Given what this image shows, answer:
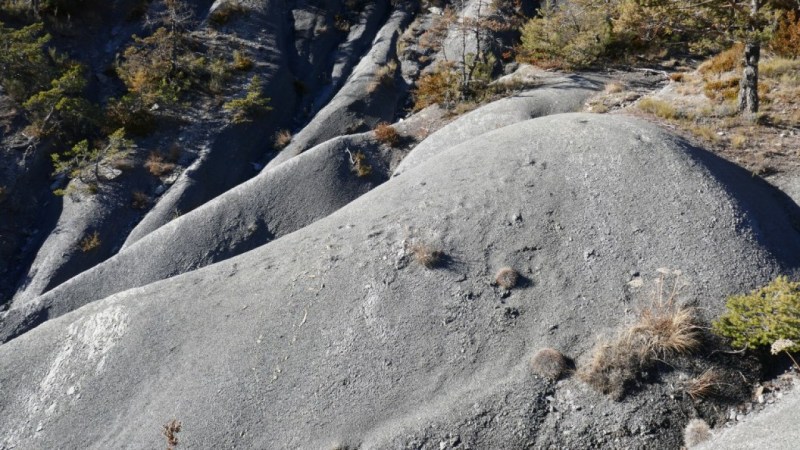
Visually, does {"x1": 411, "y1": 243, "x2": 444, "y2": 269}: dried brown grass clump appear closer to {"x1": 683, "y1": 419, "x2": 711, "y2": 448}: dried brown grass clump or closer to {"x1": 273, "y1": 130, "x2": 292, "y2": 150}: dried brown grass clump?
{"x1": 683, "y1": 419, "x2": 711, "y2": 448}: dried brown grass clump

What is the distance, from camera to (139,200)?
66.9 feet

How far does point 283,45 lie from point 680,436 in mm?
28895

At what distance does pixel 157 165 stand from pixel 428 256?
15.3m

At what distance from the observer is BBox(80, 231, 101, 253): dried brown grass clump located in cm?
1855

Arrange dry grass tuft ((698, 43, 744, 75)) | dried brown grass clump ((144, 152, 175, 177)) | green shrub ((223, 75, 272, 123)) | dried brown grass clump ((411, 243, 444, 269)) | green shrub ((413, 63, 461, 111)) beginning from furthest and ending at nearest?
green shrub ((223, 75, 272, 123)) < green shrub ((413, 63, 461, 111)) < dried brown grass clump ((144, 152, 175, 177)) < dry grass tuft ((698, 43, 744, 75)) < dried brown grass clump ((411, 243, 444, 269))

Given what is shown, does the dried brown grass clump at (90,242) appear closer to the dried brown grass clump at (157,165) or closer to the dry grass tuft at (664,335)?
the dried brown grass clump at (157,165)

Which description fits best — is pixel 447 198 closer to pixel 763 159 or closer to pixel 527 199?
pixel 527 199

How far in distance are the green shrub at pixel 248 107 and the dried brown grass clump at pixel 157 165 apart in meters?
3.98

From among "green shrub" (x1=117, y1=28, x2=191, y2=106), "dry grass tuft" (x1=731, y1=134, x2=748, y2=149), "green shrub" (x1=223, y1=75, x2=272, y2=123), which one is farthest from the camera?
"green shrub" (x1=223, y1=75, x2=272, y2=123)

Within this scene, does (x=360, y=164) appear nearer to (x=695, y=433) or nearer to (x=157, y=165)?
(x=157, y=165)

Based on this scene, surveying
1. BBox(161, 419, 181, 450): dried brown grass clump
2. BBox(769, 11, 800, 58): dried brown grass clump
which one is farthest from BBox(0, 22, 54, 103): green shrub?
BBox(769, 11, 800, 58): dried brown grass clump

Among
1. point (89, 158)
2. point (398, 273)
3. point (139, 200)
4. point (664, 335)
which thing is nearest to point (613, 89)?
point (398, 273)

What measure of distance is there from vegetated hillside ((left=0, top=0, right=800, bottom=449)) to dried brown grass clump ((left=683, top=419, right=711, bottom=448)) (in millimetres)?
156

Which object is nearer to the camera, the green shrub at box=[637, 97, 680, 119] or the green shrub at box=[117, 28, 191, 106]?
the green shrub at box=[637, 97, 680, 119]
